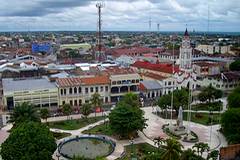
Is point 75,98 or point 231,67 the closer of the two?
point 75,98

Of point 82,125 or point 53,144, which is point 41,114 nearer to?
point 82,125

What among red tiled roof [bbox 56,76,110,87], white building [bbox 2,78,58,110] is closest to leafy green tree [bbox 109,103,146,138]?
red tiled roof [bbox 56,76,110,87]

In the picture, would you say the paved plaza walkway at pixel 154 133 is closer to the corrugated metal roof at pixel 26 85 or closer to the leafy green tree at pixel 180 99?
the leafy green tree at pixel 180 99

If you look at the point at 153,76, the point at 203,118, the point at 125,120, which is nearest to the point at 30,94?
the point at 125,120

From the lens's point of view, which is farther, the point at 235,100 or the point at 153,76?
the point at 153,76

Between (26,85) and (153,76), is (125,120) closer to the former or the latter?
(26,85)

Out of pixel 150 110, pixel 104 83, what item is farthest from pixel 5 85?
pixel 150 110
